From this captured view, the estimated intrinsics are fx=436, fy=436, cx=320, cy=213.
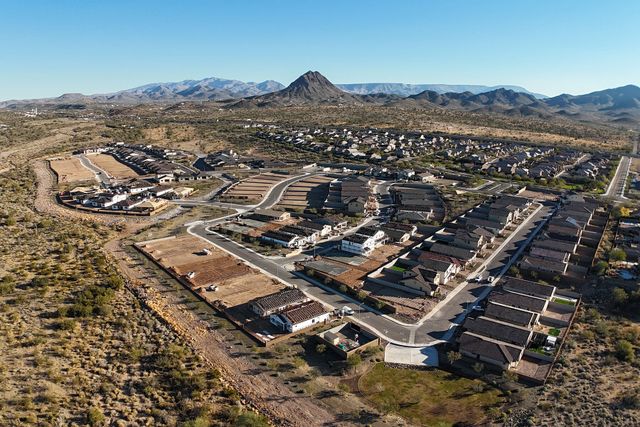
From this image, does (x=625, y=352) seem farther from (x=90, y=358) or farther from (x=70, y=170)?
(x=70, y=170)

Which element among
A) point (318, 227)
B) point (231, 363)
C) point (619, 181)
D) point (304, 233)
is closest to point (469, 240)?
point (318, 227)

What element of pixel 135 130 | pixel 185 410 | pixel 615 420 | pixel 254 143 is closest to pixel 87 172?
pixel 254 143

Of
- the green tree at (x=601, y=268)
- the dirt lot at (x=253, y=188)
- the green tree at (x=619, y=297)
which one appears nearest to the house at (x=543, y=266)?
the green tree at (x=601, y=268)

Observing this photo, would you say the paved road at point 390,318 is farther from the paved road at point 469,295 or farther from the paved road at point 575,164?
the paved road at point 575,164

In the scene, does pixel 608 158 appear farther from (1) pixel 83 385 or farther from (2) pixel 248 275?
(1) pixel 83 385

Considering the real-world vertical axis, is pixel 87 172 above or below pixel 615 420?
above

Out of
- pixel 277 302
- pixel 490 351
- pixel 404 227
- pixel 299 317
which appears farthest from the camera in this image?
pixel 404 227
